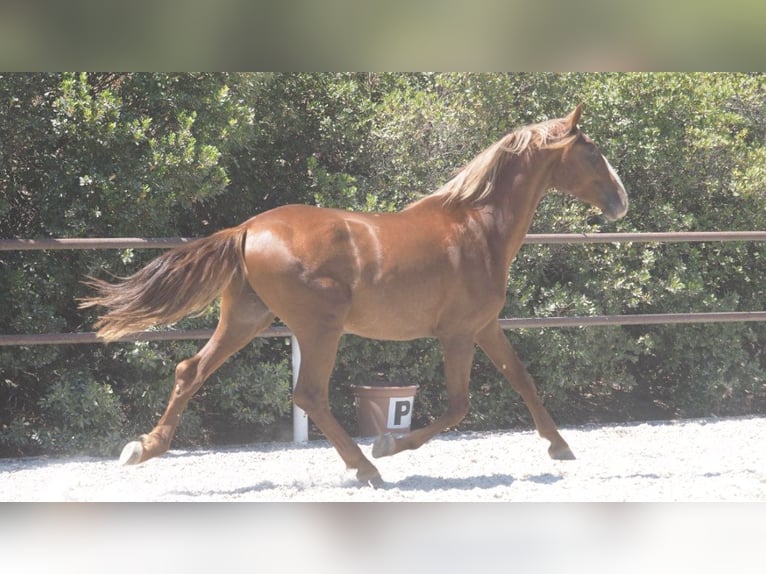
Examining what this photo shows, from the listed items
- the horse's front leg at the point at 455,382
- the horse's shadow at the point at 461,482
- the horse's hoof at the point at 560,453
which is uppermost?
the horse's front leg at the point at 455,382

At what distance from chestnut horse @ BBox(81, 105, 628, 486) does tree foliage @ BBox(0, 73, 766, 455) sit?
1.70 metres

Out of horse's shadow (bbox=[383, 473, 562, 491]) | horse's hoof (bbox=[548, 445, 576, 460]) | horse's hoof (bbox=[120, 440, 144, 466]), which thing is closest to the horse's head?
horse's hoof (bbox=[548, 445, 576, 460])

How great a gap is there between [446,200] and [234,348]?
1.39 m

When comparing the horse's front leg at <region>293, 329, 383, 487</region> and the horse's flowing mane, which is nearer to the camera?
the horse's front leg at <region>293, 329, 383, 487</region>

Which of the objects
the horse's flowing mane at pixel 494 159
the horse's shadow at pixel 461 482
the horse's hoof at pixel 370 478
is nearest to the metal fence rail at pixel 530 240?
the horse's flowing mane at pixel 494 159

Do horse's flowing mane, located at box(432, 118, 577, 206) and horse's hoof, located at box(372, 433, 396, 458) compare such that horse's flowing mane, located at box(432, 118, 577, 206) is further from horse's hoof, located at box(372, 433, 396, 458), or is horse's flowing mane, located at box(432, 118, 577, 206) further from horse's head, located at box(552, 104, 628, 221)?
horse's hoof, located at box(372, 433, 396, 458)

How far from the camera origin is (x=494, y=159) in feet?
15.3

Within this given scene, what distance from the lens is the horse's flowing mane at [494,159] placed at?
4.65 m

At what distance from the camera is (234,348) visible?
4414 mm

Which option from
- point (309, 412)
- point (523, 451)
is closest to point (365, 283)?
point (309, 412)

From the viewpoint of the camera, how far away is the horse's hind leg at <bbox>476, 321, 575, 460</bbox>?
477cm

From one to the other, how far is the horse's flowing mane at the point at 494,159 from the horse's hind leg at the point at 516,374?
72cm

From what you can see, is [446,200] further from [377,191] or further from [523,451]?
[377,191]

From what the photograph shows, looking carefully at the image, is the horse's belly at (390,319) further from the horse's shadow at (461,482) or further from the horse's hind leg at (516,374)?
the horse's shadow at (461,482)
